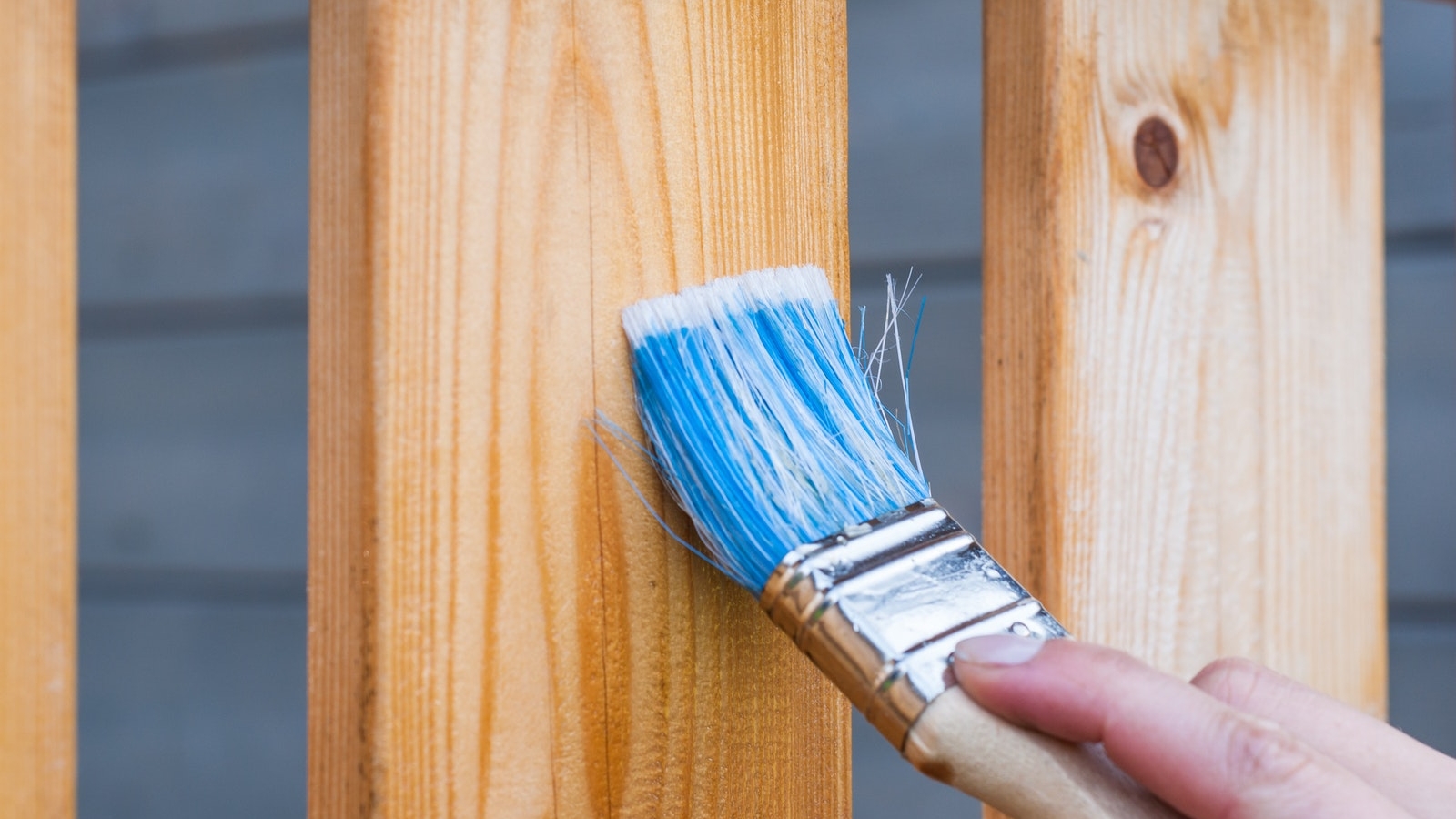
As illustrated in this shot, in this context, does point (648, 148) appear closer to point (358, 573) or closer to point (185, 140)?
point (358, 573)

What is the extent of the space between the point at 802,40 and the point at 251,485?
6.46 feet

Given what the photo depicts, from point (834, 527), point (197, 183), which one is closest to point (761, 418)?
point (834, 527)

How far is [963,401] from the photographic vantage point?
1.85 metres

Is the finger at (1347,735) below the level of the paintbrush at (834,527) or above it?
below

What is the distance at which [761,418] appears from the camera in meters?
0.58

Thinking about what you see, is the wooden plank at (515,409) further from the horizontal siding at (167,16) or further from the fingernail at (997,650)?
the horizontal siding at (167,16)

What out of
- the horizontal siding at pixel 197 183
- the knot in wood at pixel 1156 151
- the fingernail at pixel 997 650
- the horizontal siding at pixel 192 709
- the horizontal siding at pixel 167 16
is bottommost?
the horizontal siding at pixel 192 709

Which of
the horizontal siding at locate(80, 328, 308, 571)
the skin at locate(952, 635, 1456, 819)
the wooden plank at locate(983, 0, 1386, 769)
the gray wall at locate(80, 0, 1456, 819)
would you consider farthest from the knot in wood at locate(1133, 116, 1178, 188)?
the horizontal siding at locate(80, 328, 308, 571)

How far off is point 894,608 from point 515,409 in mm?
195

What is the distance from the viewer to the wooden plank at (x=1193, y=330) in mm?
660

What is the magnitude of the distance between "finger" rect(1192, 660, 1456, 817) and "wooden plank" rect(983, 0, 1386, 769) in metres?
0.10

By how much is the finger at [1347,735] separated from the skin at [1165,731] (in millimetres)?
103

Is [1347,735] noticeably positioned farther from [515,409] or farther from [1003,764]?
[515,409]

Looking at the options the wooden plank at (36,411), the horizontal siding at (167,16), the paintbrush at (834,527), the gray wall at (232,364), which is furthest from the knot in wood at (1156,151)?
the horizontal siding at (167,16)
